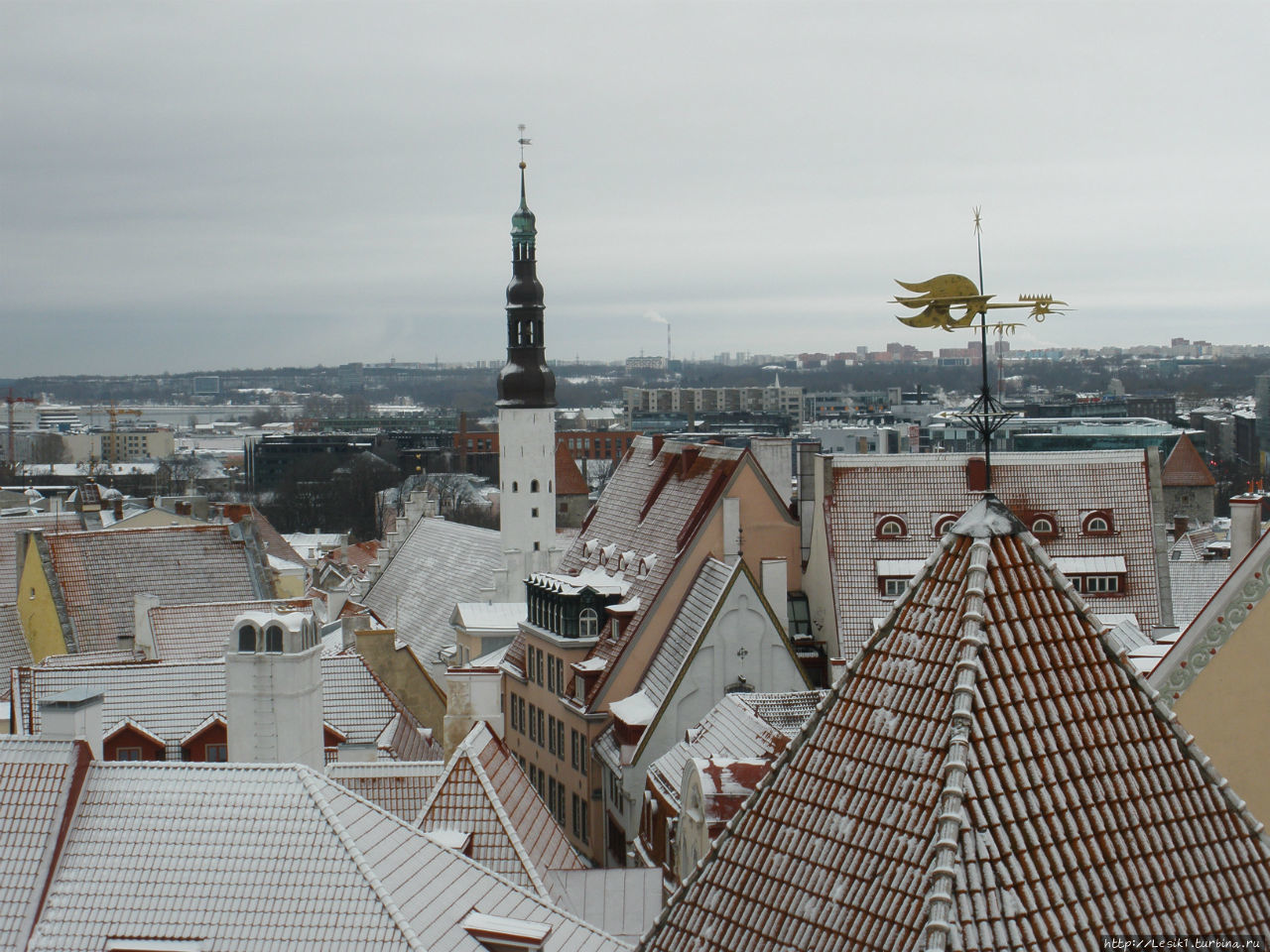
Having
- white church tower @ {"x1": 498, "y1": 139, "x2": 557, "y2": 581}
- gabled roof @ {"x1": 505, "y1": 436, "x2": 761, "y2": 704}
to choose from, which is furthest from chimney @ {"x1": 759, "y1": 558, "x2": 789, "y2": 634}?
white church tower @ {"x1": 498, "y1": 139, "x2": 557, "y2": 581}

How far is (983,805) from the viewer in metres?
10.2

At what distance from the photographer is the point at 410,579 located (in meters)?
76.8

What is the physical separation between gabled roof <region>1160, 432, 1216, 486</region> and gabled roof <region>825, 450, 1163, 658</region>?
70.6m

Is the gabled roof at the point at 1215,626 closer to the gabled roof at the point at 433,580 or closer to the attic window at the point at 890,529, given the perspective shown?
the attic window at the point at 890,529

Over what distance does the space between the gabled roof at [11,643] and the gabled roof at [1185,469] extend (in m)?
90.8

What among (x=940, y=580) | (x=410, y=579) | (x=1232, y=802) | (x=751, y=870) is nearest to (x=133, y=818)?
(x=751, y=870)

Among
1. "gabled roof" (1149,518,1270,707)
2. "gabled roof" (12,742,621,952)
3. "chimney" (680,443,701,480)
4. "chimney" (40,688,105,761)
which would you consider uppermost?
"chimney" (680,443,701,480)

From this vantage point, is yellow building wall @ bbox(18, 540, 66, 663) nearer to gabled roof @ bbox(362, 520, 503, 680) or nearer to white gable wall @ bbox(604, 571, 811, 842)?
gabled roof @ bbox(362, 520, 503, 680)

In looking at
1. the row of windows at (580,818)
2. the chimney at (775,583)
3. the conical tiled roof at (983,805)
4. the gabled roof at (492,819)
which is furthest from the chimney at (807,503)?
the conical tiled roof at (983,805)

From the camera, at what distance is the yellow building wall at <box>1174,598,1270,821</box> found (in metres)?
16.7

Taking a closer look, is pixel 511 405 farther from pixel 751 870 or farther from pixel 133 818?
pixel 751 870

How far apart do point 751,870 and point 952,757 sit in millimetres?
2108

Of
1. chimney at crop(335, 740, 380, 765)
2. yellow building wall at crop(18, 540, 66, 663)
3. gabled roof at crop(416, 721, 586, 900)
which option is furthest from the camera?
yellow building wall at crop(18, 540, 66, 663)

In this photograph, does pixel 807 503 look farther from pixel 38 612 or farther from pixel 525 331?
pixel 38 612
